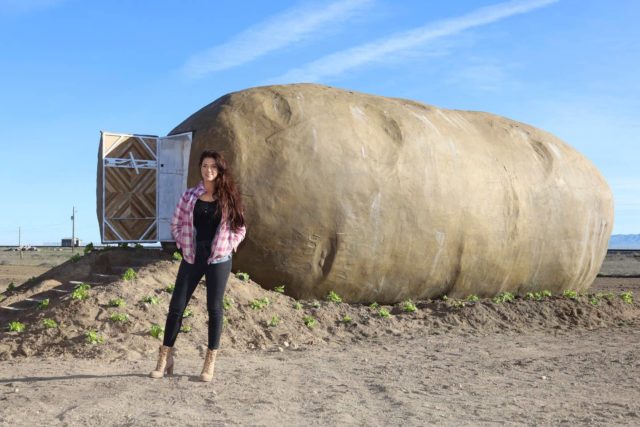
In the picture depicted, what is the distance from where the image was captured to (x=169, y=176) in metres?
11.9

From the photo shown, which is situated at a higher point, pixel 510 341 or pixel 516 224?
pixel 516 224

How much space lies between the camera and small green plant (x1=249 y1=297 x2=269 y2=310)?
981 centimetres

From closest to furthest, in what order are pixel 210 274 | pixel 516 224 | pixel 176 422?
1. pixel 176 422
2. pixel 210 274
3. pixel 516 224

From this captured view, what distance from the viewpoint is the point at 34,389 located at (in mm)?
6395

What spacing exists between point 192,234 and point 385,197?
5378mm

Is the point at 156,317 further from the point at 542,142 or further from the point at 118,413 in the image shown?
the point at 542,142

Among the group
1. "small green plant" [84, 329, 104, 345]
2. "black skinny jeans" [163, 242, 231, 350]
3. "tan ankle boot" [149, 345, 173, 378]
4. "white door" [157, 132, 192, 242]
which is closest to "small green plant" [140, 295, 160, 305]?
"small green plant" [84, 329, 104, 345]

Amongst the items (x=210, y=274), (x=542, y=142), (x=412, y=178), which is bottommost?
(x=210, y=274)

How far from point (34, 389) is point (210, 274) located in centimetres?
192

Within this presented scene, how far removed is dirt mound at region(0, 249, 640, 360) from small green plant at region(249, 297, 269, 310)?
2 centimetres

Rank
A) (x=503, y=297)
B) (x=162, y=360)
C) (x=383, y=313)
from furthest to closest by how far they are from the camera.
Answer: (x=503, y=297)
(x=383, y=313)
(x=162, y=360)

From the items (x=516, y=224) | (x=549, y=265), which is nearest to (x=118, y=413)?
(x=516, y=224)

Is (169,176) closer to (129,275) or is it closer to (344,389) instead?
(129,275)

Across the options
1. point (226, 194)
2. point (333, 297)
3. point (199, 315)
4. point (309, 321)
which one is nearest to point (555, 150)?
point (333, 297)
